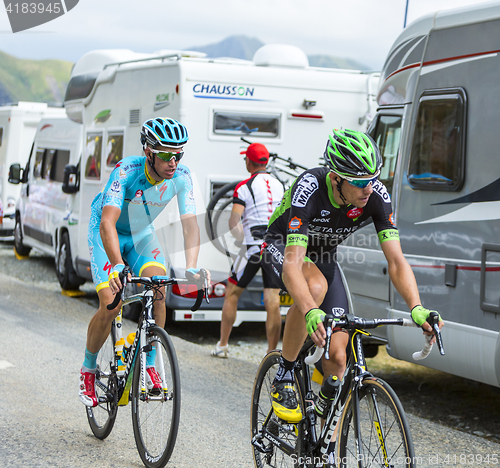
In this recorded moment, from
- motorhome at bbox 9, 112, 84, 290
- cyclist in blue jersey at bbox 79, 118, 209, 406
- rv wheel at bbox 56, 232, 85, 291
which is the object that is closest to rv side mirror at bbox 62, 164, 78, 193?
motorhome at bbox 9, 112, 84, 290

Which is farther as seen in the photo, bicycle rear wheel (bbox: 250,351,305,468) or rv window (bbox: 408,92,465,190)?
rv window (bbox: 408,92,465,190)

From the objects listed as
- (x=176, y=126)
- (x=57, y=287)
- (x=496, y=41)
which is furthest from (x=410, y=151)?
(x=57, y=287)

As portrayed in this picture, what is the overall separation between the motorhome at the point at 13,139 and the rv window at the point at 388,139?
11400mm

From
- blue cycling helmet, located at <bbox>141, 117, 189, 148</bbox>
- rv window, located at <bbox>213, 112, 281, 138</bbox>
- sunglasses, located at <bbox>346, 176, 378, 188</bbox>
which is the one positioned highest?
rv window, located at <bbox>213, 112, 281, 138</bbox>

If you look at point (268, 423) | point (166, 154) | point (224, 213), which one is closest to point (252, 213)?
point (224, 213)

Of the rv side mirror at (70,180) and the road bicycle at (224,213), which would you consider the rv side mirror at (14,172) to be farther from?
the road bicycle at (224,213)

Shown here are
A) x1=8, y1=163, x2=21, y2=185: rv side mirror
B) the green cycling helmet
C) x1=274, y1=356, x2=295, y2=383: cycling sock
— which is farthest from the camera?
x1=8, y1=163, x2=21, y2=185: rv side mirror

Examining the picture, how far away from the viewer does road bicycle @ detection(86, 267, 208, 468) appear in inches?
156

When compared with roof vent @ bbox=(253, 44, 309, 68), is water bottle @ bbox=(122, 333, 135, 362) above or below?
below

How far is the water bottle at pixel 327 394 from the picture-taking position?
3.48 m

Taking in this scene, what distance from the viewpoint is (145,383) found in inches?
161

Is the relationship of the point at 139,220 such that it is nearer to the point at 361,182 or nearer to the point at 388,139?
the point at 361,182

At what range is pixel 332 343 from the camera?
3625 millimetres

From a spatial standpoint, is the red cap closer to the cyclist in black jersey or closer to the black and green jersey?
the cyclist in black jersey
